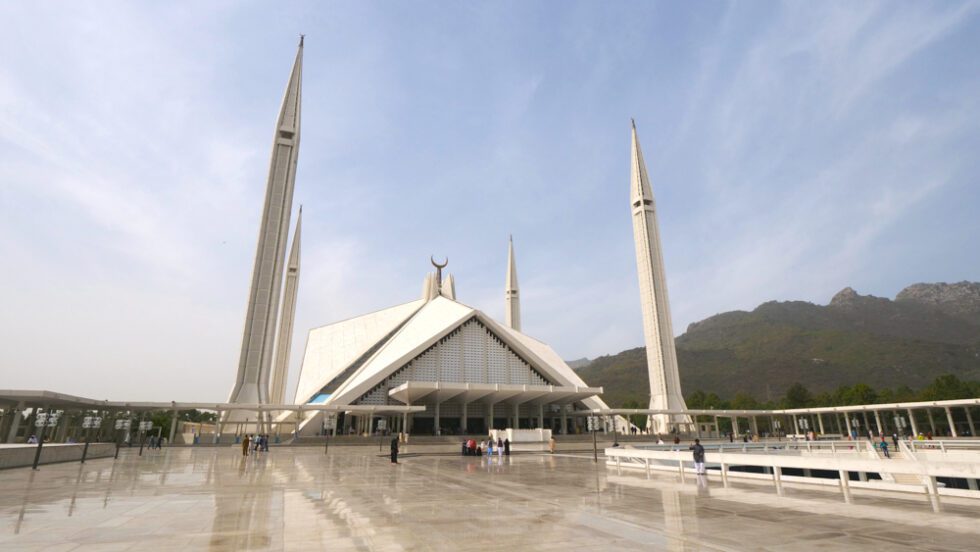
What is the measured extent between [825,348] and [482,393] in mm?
108051

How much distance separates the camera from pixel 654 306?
1811 inches

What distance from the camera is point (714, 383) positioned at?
110m

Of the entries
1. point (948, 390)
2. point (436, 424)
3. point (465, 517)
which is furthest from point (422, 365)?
point (948, 390)

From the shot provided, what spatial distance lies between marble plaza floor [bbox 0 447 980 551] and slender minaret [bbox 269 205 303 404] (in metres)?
42.6

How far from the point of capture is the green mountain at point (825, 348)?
3912 inches

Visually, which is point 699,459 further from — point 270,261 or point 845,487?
point 270,261

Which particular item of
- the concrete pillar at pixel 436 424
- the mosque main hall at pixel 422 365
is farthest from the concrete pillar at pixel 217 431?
the concrete pillar at pixel 436 424

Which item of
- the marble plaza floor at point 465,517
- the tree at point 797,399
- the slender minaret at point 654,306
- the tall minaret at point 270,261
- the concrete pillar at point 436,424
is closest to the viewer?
the marble plaza floor at point 465,517

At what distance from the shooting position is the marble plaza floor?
15.6 feet

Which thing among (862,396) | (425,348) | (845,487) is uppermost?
(425,348)

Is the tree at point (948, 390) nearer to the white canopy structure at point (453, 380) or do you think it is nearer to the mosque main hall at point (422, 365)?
the mosque main hall at point (422, 365)

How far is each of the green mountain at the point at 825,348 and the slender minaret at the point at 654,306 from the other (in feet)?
175

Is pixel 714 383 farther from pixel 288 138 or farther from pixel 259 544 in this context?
pixel 259 544

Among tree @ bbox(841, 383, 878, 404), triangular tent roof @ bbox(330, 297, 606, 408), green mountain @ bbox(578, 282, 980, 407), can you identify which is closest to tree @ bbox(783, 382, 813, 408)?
tree @ bbox(841, 383, 878, 404)
